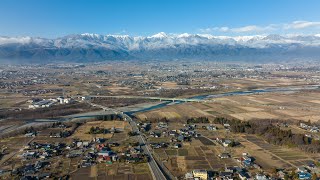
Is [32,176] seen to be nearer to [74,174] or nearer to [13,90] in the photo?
[74,174]

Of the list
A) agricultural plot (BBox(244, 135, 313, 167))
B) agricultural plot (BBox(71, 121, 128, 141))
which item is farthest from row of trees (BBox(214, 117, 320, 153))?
agricultural plot (BBox(71, 121, 128, 141))

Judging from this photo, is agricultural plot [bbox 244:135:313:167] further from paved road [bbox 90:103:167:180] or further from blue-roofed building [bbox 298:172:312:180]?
paved road [bbox 90:103:167:180]

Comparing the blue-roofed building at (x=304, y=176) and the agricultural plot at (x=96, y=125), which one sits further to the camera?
the agricultural plot at (x=96, y=125)

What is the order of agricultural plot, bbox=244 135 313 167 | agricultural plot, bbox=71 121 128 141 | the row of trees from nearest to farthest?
1. agricultural plot, bbox=244 135 313 167
2. the row of trees
3. agricultural plot, bbox=71 121 128 141

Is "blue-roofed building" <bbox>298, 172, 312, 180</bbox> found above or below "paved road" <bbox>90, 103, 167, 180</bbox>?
above

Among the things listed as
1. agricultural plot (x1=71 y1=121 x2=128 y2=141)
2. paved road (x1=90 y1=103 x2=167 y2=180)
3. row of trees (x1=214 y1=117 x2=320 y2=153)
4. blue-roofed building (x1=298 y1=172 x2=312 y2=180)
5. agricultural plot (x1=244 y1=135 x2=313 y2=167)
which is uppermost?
row of trees (x1=214 y1=117 x2=320 y2=153)

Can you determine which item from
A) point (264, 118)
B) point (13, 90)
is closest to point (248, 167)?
point (264, 118)

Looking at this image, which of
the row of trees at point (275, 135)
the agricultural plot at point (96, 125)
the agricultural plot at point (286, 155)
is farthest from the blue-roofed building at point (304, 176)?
the agricultural plot at point (96, 125)

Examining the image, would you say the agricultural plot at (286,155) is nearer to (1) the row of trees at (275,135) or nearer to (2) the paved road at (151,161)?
(1) the row of trees at (275,135)

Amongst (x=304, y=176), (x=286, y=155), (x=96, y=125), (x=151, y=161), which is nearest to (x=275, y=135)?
(x=286, y=155)

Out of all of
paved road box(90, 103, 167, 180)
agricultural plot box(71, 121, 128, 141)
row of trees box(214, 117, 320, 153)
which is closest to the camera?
paved road box(90, 103, 167, 180)
